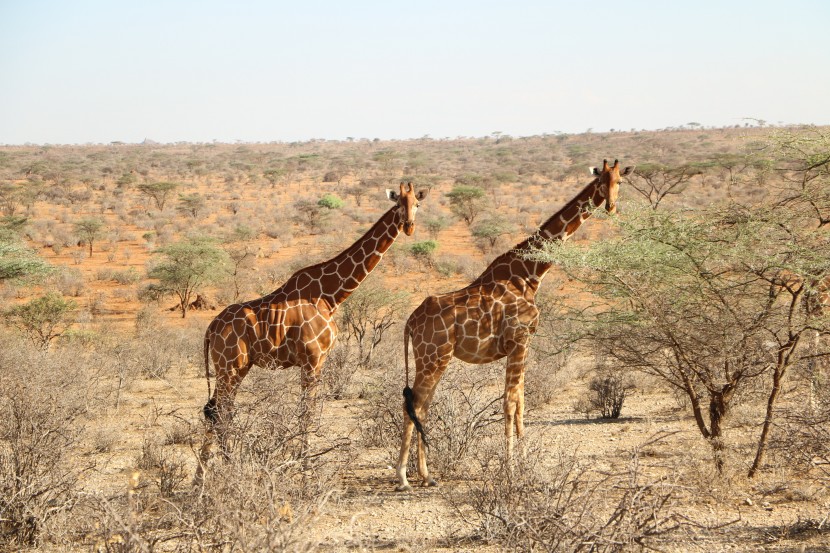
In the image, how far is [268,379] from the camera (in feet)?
21.9

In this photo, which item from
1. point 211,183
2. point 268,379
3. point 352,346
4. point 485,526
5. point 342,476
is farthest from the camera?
point 211,183

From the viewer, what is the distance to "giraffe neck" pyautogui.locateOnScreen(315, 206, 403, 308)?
26.5ft

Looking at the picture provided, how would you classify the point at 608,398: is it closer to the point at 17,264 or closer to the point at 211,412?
the point at 211,412

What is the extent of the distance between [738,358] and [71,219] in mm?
32341

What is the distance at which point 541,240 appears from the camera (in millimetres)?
7871

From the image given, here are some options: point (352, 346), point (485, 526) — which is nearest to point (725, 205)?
point (485, 526)

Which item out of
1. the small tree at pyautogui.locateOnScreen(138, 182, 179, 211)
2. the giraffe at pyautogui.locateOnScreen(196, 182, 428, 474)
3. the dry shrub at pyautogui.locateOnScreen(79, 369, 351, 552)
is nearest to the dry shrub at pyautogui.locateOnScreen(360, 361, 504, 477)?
the dry shrub at pyautogui.locateOnScreen(79, 369, 351, 552)

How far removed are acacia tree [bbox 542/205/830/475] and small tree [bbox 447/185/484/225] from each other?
2632 centimetres

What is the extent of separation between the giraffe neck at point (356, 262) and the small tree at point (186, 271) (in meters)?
13.4

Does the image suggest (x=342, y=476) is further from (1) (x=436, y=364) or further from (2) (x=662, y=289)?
(2) (x=662, y=289)

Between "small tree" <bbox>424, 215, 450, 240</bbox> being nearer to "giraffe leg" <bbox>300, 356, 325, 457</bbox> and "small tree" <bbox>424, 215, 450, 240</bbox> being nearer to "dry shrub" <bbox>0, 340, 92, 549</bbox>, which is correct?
"giraffe leg" <bbox>300, 356, 325, 457</bbox>

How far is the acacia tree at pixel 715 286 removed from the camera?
22.9 ft

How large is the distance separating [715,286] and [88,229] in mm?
25912

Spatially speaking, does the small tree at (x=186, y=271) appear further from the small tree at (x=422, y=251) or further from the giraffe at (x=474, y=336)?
the giraffe at (x=474, y=336)
